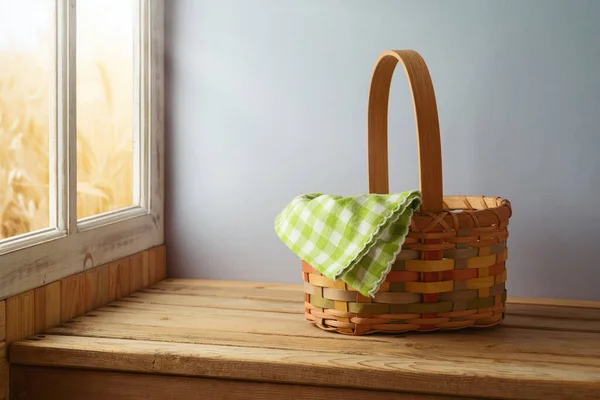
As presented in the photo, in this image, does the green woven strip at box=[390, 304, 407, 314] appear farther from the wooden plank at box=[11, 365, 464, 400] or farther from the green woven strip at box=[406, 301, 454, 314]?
the wooden plank at box=[11, 365, 464, 400]

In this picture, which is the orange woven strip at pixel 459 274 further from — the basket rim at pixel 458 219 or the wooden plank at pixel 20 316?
the wooden plank at pixel 20 316

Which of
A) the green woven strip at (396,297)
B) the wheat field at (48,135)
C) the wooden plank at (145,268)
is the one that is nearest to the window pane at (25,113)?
the wheat field at (48,135)

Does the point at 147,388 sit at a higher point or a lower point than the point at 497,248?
lower

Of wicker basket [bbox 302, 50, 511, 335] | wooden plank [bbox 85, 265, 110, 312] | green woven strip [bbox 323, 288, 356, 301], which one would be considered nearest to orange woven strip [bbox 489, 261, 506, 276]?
wicker basket [bbox 302, 50, 511, 335]

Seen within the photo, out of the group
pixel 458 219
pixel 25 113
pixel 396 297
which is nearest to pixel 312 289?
pixel 396 297

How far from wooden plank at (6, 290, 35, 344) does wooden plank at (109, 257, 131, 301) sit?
Answer: 10.0 inches

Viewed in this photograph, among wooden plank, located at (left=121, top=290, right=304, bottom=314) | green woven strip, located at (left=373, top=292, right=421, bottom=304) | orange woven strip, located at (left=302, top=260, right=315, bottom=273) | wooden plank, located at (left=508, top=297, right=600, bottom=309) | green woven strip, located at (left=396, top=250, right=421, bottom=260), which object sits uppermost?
green woven strip, located at (left=396, top=250, right=421, bottom=260)

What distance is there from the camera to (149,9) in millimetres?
1574

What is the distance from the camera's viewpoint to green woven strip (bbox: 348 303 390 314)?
3.84 feet

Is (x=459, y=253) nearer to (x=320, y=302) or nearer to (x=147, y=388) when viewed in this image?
(x=320, y=302)

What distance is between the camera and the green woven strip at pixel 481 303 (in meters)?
1.19

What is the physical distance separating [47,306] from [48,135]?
0.28 meters

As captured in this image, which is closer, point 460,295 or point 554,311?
point 460,295

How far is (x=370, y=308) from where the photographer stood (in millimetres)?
1170
